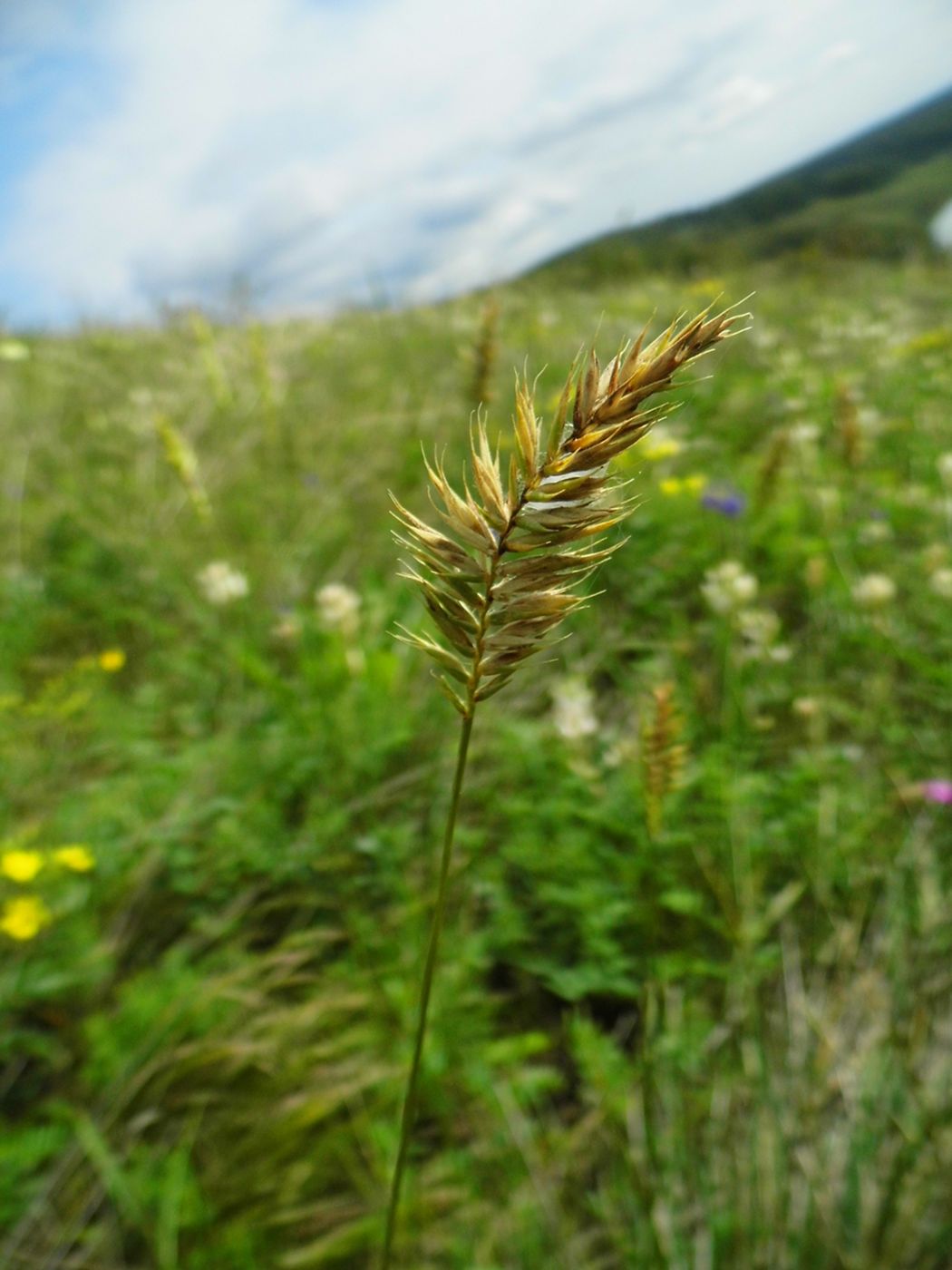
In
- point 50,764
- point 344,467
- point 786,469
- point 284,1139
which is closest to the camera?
point 284,1139

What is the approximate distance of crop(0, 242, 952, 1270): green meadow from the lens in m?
1.40

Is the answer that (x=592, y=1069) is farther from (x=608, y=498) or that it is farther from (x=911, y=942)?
(x=608, y=498)

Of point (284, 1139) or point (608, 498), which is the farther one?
point (284, 1139)

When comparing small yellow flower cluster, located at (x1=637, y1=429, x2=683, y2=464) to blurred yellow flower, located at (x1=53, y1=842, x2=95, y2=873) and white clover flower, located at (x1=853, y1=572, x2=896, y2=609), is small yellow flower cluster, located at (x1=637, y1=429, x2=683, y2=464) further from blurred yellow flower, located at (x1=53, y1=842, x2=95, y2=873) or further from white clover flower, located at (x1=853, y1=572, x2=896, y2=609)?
blurred yellow flower, located at (x1=53, y1=842, x2=95, y2=873)

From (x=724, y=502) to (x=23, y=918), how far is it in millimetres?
2286

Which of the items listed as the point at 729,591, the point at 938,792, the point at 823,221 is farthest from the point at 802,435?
the point at 823,221

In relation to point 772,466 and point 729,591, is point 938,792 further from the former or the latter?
point 772,466

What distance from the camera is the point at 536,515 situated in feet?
1.71

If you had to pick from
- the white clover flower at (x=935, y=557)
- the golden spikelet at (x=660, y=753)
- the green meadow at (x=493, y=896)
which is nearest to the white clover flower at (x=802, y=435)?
the green meadow at (x=493, y=896)

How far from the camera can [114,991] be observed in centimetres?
188

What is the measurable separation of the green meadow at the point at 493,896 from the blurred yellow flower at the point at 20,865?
0.01m

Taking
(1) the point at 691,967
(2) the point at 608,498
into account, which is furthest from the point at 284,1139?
(2) the point at 608,498

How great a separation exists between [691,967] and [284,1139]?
840 mm

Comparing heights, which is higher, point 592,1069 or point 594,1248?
point 592,1069
